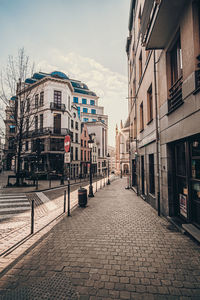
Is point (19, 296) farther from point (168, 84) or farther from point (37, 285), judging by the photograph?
point (168, 84)

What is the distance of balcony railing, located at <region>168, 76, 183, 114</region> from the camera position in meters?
5.51

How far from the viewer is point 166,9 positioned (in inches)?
202

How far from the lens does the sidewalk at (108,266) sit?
280 centimetres

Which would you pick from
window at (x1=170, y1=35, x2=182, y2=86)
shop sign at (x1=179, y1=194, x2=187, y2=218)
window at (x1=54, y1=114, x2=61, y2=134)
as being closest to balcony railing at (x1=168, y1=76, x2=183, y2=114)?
window at (x1=170, y1=35, x2=182, y2=86)

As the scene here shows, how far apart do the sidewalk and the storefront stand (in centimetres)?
74

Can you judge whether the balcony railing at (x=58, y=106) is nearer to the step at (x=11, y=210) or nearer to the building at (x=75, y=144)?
the building at (x=75, y=144)

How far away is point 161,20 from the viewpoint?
5.55 metres

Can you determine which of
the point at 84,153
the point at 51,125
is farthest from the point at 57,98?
the point at 84,153

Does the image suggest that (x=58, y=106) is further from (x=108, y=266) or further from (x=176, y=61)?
(x=108, y=266)

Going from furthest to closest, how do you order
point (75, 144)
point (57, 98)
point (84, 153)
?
point (84, 153) < point (75, 144) < point (57, 98)

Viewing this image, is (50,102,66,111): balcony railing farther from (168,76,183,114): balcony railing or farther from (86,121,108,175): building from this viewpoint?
(168,76,183,114): balcony railing

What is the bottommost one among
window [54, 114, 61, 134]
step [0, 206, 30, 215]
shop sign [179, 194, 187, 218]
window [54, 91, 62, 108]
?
step [0, 206, 30, 215]

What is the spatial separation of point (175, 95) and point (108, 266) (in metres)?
5.80

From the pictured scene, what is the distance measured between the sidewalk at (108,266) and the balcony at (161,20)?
7.17 m
